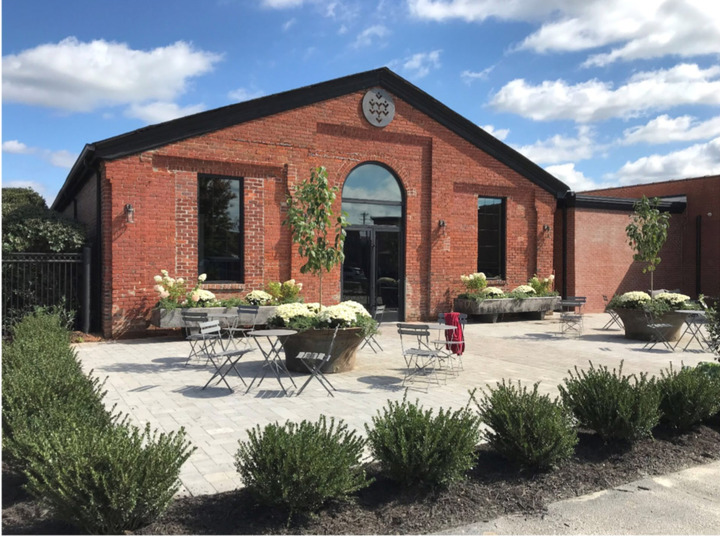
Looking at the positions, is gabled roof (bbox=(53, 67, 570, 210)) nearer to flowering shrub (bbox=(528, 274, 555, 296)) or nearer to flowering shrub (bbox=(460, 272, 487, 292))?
flowering shrub (bbox=(528, 274, 555, 296))

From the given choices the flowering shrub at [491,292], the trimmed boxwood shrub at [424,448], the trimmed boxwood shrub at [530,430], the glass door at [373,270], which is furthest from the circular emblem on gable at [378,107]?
the trimmed boxwood shrub at [424,448]

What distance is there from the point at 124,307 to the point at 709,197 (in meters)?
20.4

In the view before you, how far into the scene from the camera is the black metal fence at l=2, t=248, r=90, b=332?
11.7 meters

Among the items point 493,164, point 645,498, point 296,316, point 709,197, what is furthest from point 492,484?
point 709,197

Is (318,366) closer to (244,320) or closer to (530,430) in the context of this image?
(530,430)

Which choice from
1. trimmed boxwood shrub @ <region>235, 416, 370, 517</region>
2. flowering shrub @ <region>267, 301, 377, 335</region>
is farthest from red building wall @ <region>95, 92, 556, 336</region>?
trimmed boxwood shrub @ <region>235, 416, 370, 517</region>

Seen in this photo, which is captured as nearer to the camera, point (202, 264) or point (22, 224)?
point (22, 224)

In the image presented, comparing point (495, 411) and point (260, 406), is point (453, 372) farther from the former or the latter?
point (495, 411)

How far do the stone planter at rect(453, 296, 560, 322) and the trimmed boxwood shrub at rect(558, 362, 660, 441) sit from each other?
34.7ft

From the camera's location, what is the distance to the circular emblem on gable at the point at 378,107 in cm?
1502

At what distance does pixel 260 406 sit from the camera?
21.7 ft

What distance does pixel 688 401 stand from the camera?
530cm

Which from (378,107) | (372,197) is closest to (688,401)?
(372,197)

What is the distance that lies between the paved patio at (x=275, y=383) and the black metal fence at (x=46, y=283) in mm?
1352
